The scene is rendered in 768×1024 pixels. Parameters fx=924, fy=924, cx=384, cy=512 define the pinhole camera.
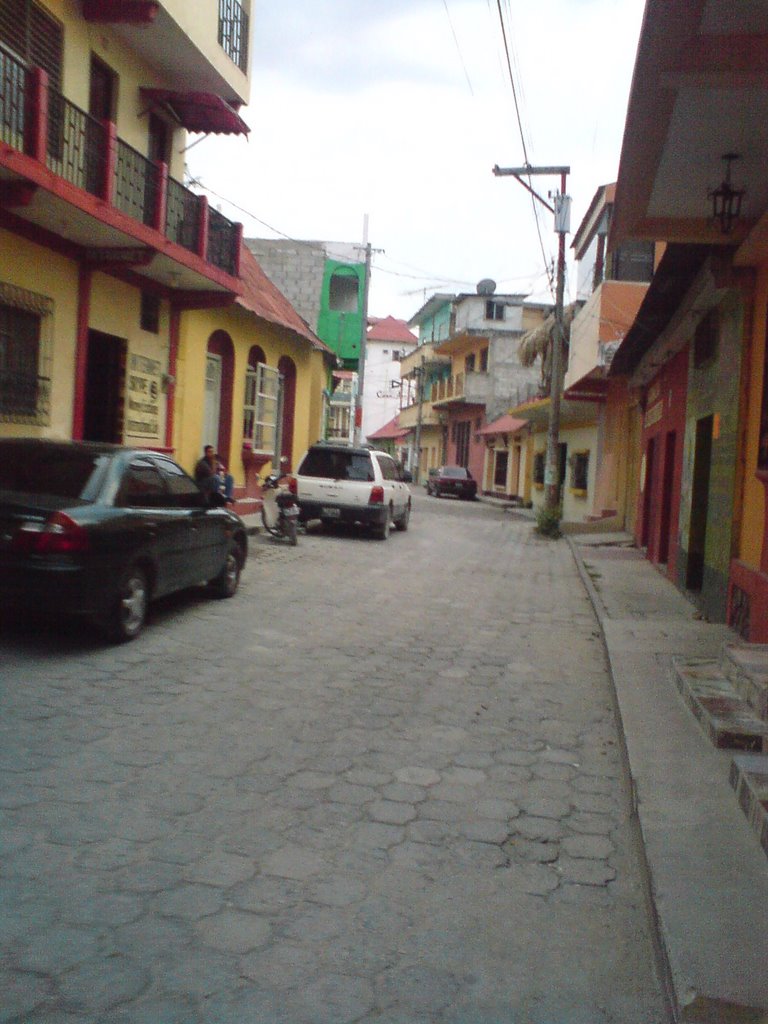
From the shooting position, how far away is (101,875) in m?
3.52

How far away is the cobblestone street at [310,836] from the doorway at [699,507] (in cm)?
427

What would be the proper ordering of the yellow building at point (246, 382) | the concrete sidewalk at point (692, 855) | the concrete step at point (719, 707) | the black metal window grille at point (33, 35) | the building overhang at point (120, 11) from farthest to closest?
the yellow building at point (246, 382) → the building overhang at point (120, 11) → the black metal window grille at point (33, 35) → the concrete step at point (719, 707) → the concrete sidewalk at point (692, 855)

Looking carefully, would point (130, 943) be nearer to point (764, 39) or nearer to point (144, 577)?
point (144, 577)

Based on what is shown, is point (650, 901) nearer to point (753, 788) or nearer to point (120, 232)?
point (753, 788)

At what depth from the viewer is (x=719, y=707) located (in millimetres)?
5668

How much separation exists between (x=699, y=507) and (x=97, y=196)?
8.44m

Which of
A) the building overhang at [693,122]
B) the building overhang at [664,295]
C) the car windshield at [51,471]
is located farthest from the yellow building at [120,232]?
the building overhang at [664,295]

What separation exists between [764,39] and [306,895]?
5.40 m

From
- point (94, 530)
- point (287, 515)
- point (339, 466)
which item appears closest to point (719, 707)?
point (94, 530)

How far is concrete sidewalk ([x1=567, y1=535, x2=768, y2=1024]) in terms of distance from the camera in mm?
2844

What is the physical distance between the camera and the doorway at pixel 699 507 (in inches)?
453

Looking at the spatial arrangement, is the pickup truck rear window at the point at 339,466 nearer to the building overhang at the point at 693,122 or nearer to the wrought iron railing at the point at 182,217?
the wrought iron railing at the point at 182,217

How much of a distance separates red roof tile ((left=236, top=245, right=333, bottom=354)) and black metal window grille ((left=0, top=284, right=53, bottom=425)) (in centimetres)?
540

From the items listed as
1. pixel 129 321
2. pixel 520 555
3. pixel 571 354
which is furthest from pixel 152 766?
pixel 571 354
